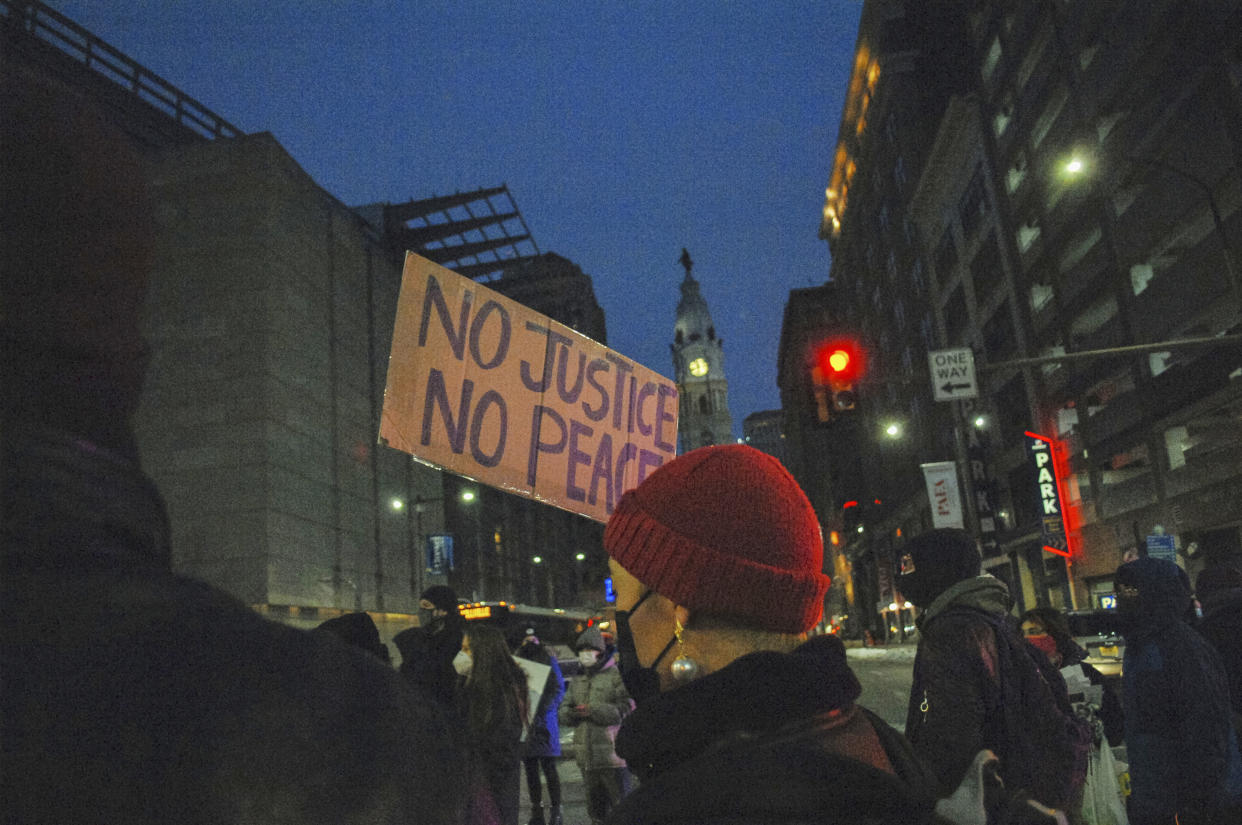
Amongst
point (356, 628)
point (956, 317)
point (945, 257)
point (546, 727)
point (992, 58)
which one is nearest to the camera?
point (356, 628)

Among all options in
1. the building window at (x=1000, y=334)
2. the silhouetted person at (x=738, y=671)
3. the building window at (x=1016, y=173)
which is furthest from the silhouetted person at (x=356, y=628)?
the building window at (x=1000, y=334)

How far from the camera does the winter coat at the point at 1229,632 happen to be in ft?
16.7

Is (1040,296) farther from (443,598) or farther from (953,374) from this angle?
(443,598)

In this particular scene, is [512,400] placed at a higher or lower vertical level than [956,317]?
lower

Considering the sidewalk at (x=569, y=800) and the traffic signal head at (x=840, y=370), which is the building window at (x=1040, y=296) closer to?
the traffic signal head at (x=840, y=370)

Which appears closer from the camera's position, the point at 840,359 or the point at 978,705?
the point at 978,705

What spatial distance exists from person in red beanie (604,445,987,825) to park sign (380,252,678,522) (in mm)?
2813

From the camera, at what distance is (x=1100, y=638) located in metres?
14.2

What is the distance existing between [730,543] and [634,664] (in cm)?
51

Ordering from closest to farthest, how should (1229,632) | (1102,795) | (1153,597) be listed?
1. (1153,597)
2. (1229,632)
3. (1102,795)

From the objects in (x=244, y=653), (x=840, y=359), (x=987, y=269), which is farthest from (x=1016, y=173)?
(x=244, y=653)

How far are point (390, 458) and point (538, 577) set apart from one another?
81.1 ft

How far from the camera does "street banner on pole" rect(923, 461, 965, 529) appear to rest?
3372cm

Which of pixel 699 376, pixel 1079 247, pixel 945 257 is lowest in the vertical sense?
pixel 1079 247
